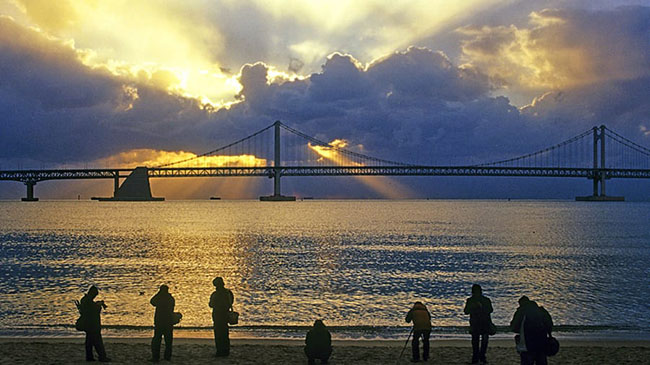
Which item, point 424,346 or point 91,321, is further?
point 424,346

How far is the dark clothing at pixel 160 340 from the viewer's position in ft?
35.6

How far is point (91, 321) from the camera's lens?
10.8m

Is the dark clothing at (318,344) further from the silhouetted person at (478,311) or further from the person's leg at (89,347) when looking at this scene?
the person's leg at (89,347)

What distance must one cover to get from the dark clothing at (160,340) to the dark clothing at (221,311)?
800 mm

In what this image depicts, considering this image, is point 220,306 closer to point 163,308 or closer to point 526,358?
point 163,308

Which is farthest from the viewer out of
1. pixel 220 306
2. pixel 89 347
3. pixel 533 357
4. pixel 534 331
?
pixel 89 347

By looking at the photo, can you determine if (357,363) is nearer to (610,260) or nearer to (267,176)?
(610,260)

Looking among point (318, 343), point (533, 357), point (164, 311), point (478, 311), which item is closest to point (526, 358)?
point (533, 357)

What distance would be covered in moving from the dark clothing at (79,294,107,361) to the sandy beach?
48 cm

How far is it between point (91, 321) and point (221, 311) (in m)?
2.23

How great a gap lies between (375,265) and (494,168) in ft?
399

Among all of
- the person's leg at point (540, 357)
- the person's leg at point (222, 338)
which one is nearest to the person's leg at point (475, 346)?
the person's leg at point (540, 357)

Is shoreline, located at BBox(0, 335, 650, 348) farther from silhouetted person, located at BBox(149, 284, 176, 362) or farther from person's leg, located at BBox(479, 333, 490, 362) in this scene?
silhouetted person, located at BBox(149, 284, 176, 362)

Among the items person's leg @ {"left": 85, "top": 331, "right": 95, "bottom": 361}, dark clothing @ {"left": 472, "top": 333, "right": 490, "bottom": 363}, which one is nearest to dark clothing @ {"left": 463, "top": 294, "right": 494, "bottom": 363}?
dark clothing @ {"left": 472, "top": 333, "right": 490, "bottom": 363}
